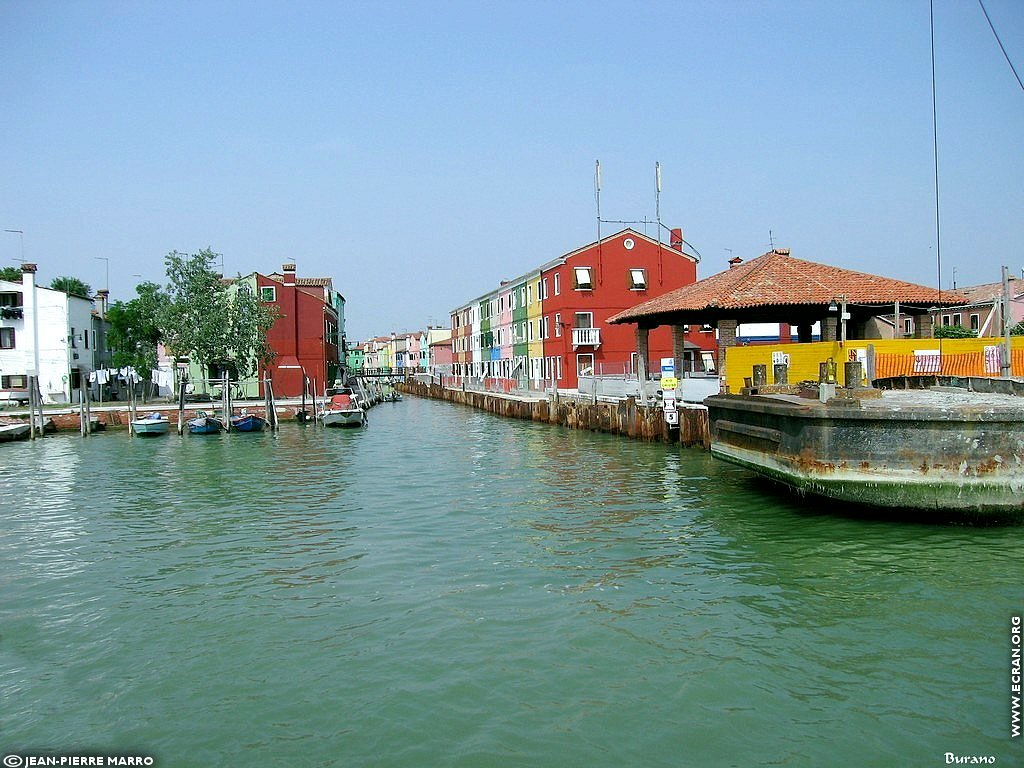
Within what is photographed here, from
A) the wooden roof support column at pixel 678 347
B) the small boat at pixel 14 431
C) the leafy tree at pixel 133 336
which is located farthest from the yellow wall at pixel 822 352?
the leafy tree at pixel 133 336

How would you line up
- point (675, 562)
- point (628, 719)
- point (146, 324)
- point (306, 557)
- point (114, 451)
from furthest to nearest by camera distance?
point (146, 324)
point (114, 451)
point (306, 557)
point (675, 562)
point (628, 719)

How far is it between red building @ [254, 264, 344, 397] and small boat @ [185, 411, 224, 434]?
654 inches

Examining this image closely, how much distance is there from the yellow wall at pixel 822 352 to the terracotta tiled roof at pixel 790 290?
13.8 ft

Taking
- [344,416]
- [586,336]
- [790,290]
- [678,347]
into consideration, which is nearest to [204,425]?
[344,416]

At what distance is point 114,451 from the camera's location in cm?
3381

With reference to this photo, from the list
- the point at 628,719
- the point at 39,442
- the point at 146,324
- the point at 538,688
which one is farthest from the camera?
the point at 146,324

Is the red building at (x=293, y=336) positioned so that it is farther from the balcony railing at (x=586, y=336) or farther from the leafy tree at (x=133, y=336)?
the balcony railing at (x=586, y=336)

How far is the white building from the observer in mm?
54719

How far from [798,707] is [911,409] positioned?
7.66 m

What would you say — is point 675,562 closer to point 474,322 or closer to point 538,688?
point 538,688

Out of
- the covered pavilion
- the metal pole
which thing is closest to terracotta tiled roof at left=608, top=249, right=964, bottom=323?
the covered pavilion

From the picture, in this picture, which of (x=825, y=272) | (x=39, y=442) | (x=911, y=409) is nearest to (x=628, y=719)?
(x=911, y=409)

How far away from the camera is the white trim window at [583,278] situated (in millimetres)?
53875

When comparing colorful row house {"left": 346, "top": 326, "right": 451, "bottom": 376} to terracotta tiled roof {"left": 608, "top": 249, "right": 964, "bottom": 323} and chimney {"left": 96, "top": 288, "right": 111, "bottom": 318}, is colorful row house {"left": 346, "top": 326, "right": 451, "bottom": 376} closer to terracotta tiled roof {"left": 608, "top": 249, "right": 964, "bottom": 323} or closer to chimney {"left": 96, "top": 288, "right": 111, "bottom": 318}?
chimney {"left": 96, "top": 288, "right": 111, "bottom": 318}
